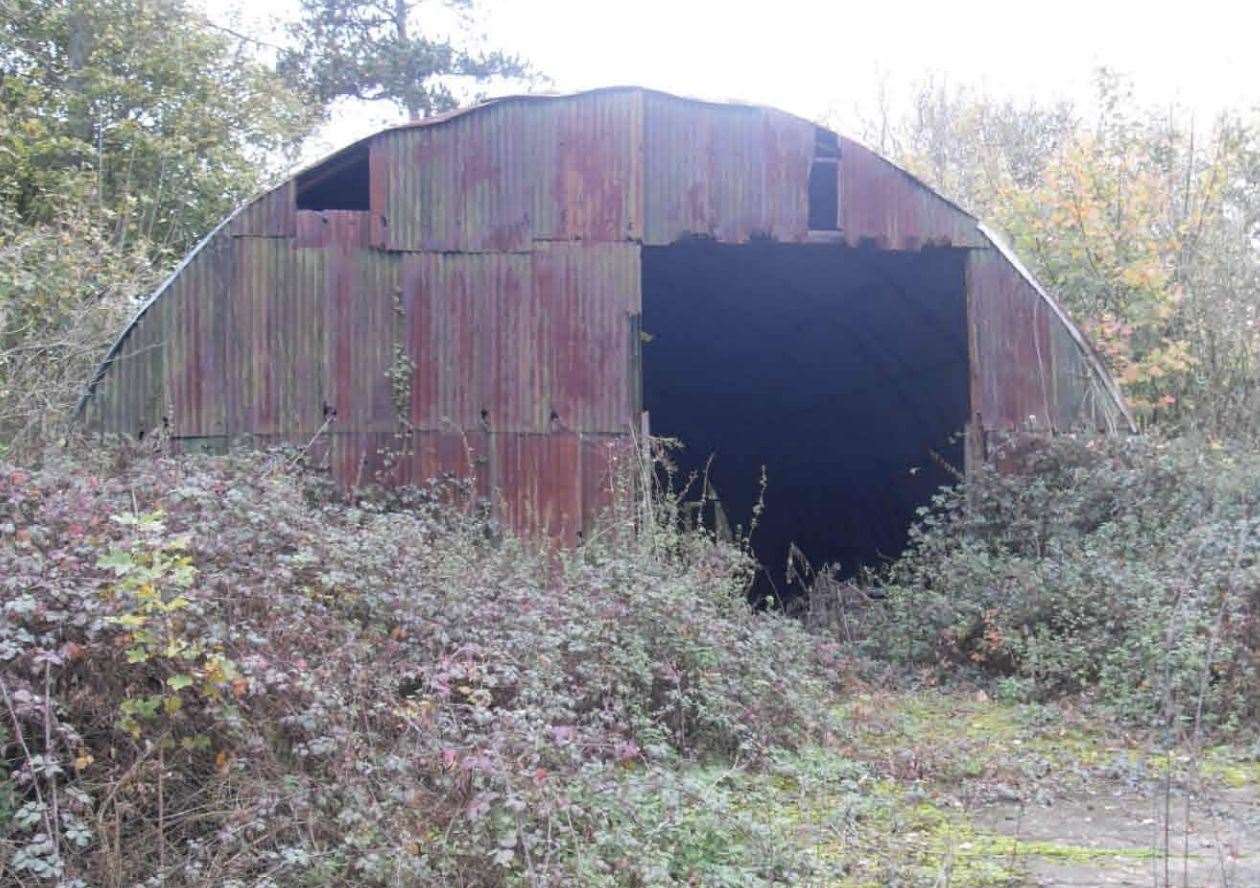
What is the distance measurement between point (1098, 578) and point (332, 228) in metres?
7.86

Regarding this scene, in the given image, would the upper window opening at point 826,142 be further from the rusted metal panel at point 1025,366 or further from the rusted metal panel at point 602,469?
the rusted metal panel at point 602,469

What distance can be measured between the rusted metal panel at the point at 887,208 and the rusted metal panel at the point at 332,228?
190 inches

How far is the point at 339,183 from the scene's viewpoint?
1312 centimetres

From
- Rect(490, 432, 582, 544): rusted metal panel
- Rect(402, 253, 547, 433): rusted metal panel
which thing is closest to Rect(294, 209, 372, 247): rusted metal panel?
Rect(402, 253, 547, 433): rusted metal panel

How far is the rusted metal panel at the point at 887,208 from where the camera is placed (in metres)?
12.8

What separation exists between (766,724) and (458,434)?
530cm

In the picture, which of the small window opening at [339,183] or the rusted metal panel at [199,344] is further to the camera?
the small window opening at [339,183]

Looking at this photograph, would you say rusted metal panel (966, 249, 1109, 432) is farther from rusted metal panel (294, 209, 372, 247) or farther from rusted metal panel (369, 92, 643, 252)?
rusted metal panel (294, 209, 372, 247)

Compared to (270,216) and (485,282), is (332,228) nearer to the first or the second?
(270,216)

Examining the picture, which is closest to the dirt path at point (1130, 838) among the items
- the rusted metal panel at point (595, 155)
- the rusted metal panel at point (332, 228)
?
the rusted metal panel at point (595, 155)

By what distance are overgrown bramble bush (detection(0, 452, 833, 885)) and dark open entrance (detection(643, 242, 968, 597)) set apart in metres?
7.76

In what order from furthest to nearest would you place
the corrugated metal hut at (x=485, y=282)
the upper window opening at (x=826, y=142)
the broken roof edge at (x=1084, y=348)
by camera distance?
the broken roof edge at (x=1084, y=348) < the upper window opening at (x=826, y=142) < the corrugated metal hut at (x=485, y=282)

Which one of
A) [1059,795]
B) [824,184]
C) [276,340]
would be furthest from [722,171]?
[1059,795]

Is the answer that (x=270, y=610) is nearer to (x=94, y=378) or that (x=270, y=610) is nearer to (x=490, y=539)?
(x=490, y=539)
